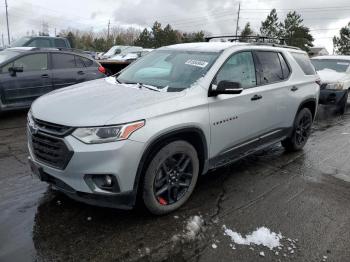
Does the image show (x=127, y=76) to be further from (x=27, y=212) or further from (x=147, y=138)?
(x=27, y=212)

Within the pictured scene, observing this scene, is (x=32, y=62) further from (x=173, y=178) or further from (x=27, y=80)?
(x=173, y=178)

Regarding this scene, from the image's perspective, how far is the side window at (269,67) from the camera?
5016 millimetres

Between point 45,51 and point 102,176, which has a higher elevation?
point 45,51

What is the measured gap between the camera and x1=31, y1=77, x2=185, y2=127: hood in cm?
329

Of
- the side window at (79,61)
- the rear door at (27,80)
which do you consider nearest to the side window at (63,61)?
the side window at (79,61)

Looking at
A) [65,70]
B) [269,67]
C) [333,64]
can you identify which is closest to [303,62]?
[269,67]

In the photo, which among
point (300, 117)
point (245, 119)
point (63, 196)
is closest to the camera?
point (63, 196)

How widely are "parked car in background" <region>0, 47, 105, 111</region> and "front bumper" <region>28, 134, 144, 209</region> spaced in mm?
5142

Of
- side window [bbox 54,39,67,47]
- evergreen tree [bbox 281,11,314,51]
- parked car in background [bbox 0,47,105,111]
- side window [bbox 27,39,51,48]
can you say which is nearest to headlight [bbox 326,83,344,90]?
parked car in background [bbox 0,47,105,111]

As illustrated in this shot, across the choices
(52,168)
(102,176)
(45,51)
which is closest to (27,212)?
(52,168)

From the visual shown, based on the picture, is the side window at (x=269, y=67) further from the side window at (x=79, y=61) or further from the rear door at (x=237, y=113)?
the side window at (x=79, y=61)

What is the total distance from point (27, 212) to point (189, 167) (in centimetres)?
176

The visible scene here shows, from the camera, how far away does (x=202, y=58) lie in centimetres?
445

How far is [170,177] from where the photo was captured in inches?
149
